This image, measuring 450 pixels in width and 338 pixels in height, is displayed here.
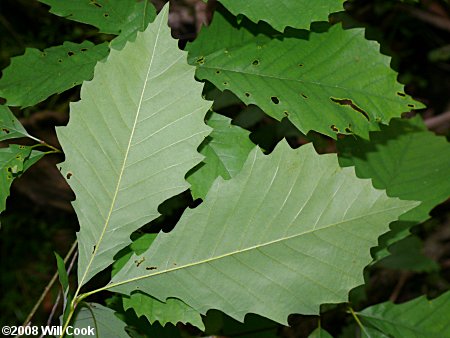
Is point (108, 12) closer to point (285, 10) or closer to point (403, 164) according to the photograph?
point (285, 10)

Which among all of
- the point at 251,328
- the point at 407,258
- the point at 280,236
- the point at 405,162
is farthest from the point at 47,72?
the point at 407,258

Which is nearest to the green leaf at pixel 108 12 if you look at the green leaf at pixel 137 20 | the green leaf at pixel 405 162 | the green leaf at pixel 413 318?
the green leaf at pixel 137 20

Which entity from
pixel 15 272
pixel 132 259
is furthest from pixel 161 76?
pixel 15 272

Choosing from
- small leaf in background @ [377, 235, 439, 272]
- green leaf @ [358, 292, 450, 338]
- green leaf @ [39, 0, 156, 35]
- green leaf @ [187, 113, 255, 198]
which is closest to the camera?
green leaf @ [187, 113, 255, 198]

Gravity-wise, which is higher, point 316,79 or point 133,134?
point 133,134

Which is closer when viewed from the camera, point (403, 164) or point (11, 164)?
point (11, 164)

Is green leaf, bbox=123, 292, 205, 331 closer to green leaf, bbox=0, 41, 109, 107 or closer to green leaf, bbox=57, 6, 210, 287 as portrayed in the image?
green leaf, bbox=57, 6, 210, 287

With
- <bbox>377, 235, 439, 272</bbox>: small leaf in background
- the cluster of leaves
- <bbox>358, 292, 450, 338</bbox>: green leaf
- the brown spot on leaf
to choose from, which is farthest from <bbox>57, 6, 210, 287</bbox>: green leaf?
<bbox>377, 235, 439, 272</bbox>: small leaf in background
